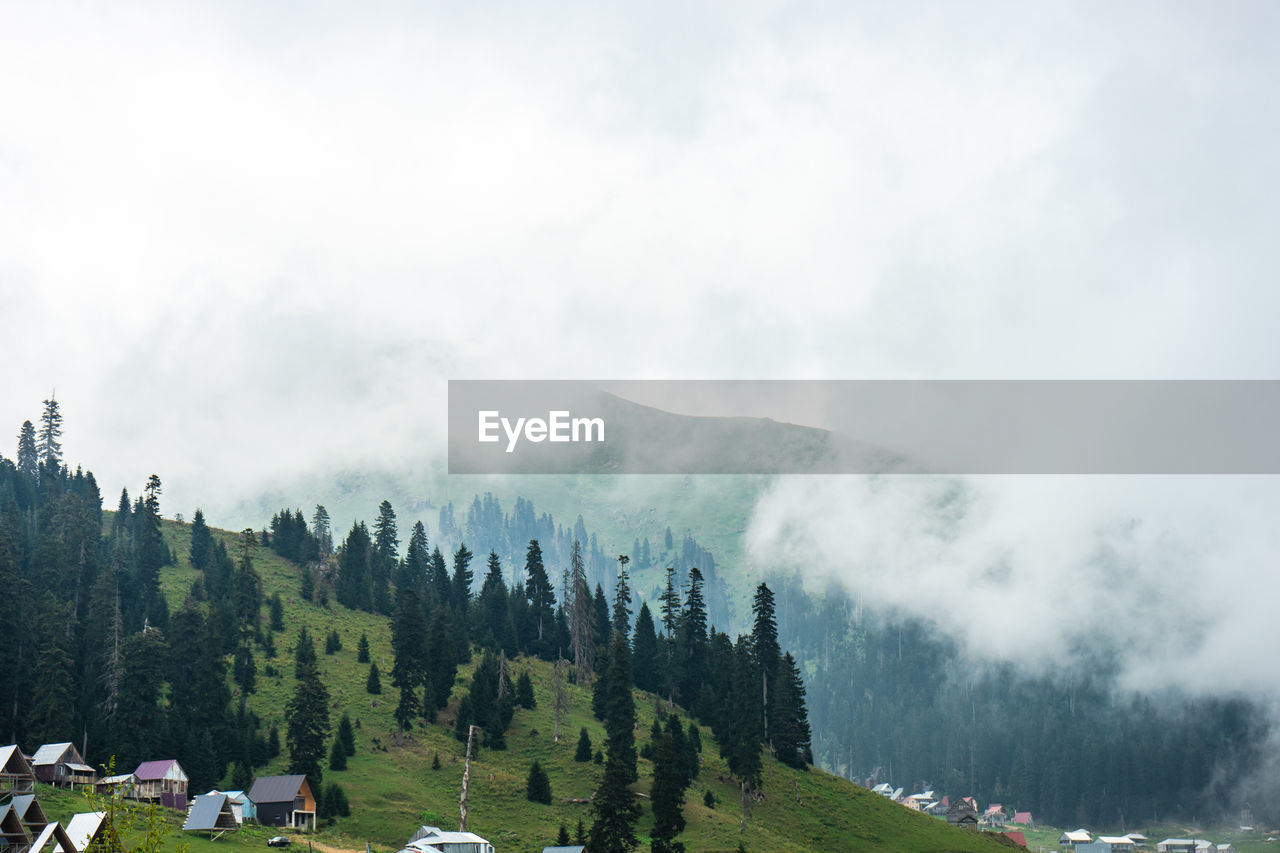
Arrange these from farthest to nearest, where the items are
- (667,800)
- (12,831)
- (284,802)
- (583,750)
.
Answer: (583,750) → (667,800) → (284,802) → (12,831)

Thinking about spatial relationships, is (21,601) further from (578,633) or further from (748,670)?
(748,670)

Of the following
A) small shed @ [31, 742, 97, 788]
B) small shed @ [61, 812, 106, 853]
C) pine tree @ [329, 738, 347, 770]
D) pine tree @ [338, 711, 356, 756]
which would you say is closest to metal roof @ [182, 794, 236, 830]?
small shed @ [31, 742, 97, 788]

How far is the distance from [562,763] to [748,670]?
25013mm

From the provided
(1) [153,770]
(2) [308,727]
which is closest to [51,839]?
(1) [153,770]

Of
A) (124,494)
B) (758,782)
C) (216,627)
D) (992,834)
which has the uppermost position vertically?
(124,494)

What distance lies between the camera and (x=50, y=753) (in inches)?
3851

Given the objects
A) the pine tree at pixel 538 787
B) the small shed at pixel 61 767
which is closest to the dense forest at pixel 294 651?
the small shed at pixel 61 767

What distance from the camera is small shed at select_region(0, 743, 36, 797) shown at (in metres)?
87.9

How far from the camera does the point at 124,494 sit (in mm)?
181750

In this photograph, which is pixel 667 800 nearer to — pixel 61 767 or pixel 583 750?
pixel 583 750

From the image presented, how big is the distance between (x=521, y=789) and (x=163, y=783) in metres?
34.2

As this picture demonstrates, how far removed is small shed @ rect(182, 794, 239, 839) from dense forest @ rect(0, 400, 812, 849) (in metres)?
10.3

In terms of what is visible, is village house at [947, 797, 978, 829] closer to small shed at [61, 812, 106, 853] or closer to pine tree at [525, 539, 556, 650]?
pine tree at [525, 539, 556, 650]

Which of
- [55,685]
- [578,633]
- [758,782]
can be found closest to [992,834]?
[758,782]
